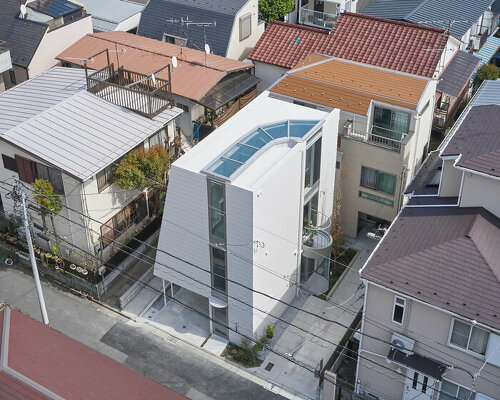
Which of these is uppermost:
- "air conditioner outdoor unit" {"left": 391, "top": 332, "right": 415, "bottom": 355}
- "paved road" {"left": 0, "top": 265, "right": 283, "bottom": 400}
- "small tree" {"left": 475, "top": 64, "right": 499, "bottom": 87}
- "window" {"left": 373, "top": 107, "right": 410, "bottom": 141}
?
"window" {"left": 373, "top": 107, "right": 410, "bottom": 141}

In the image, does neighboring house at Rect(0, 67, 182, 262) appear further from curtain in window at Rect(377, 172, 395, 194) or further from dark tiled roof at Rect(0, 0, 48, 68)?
curtain in window at Rect(377, 172, 395, 194)

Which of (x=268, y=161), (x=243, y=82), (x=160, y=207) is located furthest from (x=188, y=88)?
(x=268, y=161)

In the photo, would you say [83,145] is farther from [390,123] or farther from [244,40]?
[244,40]

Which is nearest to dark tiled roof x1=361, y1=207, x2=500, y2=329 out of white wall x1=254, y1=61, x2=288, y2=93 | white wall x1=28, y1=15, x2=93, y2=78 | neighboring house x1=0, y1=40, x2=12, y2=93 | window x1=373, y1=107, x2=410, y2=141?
window x1=373, y1=107, x2=410, y2=141

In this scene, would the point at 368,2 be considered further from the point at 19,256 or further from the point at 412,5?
the point at 19,256

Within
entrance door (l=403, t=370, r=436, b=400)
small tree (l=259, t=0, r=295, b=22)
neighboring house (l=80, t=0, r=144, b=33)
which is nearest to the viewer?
entrance door (l=403, t=370, r=436, b=400)

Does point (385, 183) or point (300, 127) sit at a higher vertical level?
point (300, 127)

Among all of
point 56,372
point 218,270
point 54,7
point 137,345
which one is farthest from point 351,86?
point 54,7

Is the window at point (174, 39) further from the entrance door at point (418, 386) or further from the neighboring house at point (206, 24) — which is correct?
the entrance door at point (418, 386)
